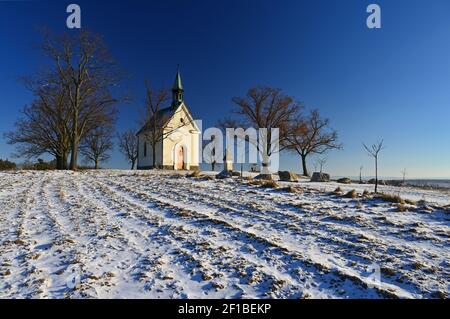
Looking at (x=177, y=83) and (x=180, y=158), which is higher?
(x=177, y=83)

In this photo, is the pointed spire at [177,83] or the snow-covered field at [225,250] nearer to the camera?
the snow-covered field at [225,250]

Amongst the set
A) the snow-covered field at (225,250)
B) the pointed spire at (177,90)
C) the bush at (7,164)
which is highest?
the pointed spire at (177,90)

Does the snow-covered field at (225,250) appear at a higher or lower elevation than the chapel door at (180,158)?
lower

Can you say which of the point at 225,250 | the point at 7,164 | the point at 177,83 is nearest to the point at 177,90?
the point at 177,83

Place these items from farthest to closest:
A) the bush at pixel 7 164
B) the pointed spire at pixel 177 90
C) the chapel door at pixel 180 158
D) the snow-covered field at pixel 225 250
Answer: the pointed spire at pixel 177 90 < the chapel door at pixel 180 158 < the bush at pixel 7 164 < the snow-covered field at pixel 225 250

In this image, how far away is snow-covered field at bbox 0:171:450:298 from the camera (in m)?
3.62

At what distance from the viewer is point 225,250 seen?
16.0 ft

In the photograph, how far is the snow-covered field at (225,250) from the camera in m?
3.62

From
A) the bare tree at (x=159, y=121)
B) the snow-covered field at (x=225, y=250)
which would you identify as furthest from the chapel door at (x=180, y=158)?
the snow-covered field at (x=225, y=250)

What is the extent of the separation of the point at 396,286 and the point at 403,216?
408 cm

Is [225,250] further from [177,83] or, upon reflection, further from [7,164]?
[177,83]

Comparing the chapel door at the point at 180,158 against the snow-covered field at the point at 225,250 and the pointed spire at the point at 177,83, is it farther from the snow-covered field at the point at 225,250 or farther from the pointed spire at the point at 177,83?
the snow-covered field at the point at 225,250
